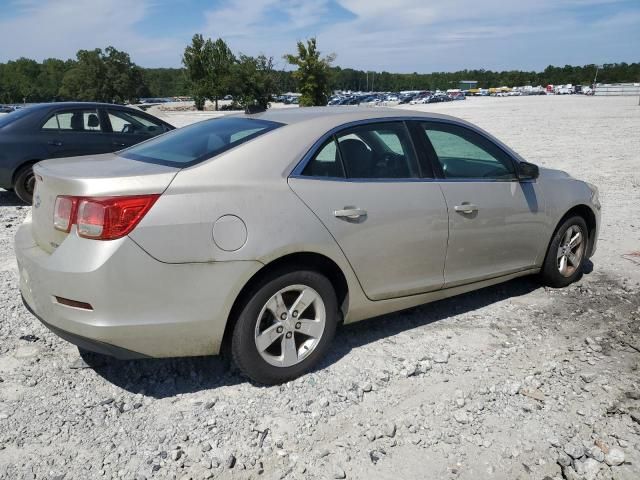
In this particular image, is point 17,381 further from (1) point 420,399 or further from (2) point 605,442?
(2) point 605,442

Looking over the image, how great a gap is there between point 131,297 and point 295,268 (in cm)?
93

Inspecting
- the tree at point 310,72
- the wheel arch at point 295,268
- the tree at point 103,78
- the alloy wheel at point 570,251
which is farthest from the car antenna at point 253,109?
the tree at point 103,78

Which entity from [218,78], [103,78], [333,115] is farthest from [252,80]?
[333,115]

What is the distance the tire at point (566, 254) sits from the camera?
486cm

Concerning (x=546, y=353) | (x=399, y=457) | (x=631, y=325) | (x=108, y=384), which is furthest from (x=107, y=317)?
(x=631, y=325)

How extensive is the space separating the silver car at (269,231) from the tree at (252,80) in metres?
66.6

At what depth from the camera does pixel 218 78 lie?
70.3m

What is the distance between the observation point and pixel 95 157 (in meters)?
3.67

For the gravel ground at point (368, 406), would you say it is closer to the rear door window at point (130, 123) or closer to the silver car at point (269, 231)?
the silver car at point (269, 231)

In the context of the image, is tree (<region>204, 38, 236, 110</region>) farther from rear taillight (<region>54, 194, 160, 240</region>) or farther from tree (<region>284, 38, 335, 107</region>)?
rear taillight (<region>54, 194, 160, 240</region>)

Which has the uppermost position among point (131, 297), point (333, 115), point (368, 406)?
point (333, 115)

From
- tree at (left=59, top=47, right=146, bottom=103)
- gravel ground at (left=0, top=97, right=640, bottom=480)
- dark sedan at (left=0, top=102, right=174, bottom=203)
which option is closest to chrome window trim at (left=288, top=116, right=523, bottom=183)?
gravel ground at (left=0, top=97, right=640, bottom=480)

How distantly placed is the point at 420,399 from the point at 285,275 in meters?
1.09

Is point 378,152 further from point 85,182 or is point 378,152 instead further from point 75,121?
point 75,121
